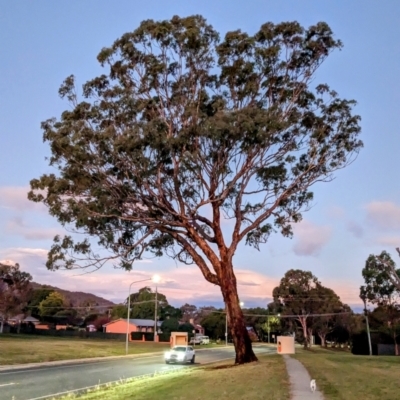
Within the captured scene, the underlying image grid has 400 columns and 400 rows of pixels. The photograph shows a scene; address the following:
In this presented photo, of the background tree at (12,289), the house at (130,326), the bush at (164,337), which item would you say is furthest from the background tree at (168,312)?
the background tree at (12,289)

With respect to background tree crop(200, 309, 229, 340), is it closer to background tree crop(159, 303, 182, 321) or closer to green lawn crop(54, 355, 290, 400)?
background tree crop(159, 303, 182, 321)

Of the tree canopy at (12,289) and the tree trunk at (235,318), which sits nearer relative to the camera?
the tree trunk at (235,318)

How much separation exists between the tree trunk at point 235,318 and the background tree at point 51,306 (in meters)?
94.1

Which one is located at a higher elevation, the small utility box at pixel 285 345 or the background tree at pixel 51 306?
the background tree at pixel 51 306

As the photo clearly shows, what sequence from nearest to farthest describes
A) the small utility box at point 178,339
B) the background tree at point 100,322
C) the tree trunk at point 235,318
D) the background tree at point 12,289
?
the tree trunk at point 235,318 → the small utility box at point 178,339 → the background tree at point 12,289 → the background tree at point 100,322

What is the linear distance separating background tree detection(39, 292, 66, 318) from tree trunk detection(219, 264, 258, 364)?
309 ft

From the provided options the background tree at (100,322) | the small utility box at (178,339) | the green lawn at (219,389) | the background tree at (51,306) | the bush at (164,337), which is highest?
the background tree at (51,306)

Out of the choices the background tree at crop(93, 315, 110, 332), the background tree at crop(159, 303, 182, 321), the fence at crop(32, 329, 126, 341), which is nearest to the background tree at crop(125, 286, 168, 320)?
the background tree at crop(159, 303, 182, 321)

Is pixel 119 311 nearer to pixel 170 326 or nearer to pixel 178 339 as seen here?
pixel 170 326

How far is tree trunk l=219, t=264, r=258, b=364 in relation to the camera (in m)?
23.8

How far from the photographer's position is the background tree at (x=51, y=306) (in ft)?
364

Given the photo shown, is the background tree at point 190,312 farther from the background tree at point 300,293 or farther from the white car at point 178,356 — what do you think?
the white car at point 178,356

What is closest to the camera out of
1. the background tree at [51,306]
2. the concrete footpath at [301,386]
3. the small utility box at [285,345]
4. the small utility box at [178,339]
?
the concrete footpath at [301,386]

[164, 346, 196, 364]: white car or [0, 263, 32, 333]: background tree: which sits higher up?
[0, 263, 32, 333]: background tree
